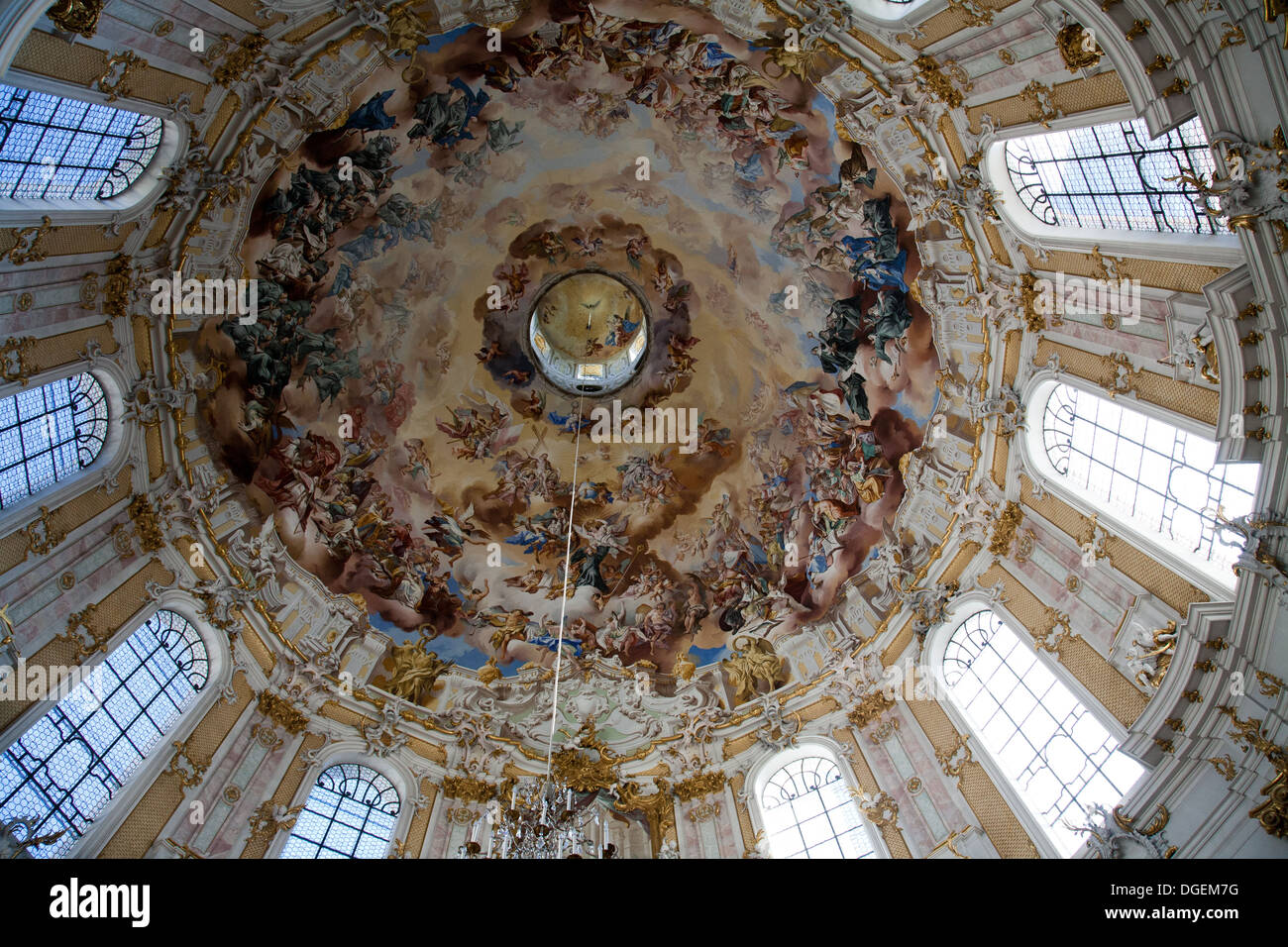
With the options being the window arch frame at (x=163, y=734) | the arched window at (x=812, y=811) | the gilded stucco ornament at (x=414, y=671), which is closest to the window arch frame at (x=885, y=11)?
the arched window at (x=812, y=811)

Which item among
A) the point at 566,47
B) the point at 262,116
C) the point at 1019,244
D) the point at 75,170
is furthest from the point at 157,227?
the point at 1019,244

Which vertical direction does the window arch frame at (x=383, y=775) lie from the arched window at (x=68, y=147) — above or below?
below

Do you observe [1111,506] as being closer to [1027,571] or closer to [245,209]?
[1027,571]

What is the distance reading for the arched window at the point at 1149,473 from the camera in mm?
11438

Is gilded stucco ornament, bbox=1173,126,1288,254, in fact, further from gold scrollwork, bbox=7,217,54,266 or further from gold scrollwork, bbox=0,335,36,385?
gold scrollwork, bbox=0,335,36,385

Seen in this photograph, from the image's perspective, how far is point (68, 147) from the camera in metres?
12.8

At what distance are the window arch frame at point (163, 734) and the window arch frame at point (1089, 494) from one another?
14.6 m

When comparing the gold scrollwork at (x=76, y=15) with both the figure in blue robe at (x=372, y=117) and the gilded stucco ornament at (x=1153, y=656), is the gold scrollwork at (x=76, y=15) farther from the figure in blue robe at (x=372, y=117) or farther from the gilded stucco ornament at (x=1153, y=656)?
the gilded stucco ornament at (x=1153, y=656)

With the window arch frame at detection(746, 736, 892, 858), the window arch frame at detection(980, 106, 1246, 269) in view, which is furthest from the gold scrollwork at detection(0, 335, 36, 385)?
the window arch frame at detection(980, 106, 1246, 269)

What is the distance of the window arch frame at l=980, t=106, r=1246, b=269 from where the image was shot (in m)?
10.7

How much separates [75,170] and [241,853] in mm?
11005

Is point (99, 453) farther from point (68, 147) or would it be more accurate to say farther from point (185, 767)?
point (185, 767)

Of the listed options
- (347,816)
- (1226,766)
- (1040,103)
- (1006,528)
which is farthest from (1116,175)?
(347,816)

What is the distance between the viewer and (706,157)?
19297mm
